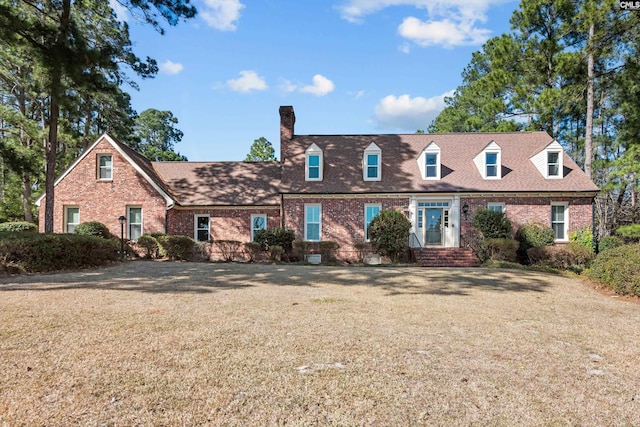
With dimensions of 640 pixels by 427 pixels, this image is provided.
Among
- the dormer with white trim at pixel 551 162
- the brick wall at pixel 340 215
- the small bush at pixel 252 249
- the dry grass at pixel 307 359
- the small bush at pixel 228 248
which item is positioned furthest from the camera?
the dormer with white trim at pixel 551 162

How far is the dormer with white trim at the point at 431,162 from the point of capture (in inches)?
768

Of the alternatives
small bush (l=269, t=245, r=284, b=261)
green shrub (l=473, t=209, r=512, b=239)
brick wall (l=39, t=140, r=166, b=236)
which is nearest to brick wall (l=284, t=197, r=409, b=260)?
small bush (l=269, t=245, r=284, b=261)

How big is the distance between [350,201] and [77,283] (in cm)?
1289

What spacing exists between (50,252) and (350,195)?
41.7ft

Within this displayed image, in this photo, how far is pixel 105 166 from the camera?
64.7 ft

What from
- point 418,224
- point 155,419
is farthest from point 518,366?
point 418,224

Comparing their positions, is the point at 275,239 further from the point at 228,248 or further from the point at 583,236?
the point at 583,236

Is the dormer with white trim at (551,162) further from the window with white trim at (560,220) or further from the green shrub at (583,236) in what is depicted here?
the green shrub at (583,236)

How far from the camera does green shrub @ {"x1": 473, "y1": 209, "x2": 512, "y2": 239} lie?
674 inches

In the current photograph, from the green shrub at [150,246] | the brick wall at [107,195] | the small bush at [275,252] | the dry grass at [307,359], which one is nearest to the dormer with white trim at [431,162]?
the small bush at [275,252]

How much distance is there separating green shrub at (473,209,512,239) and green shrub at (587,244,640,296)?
5.76m

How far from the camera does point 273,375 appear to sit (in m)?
3.72

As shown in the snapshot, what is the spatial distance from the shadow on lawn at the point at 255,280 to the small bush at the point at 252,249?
3374 mm

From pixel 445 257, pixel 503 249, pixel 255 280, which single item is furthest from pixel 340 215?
pixel 255 280
